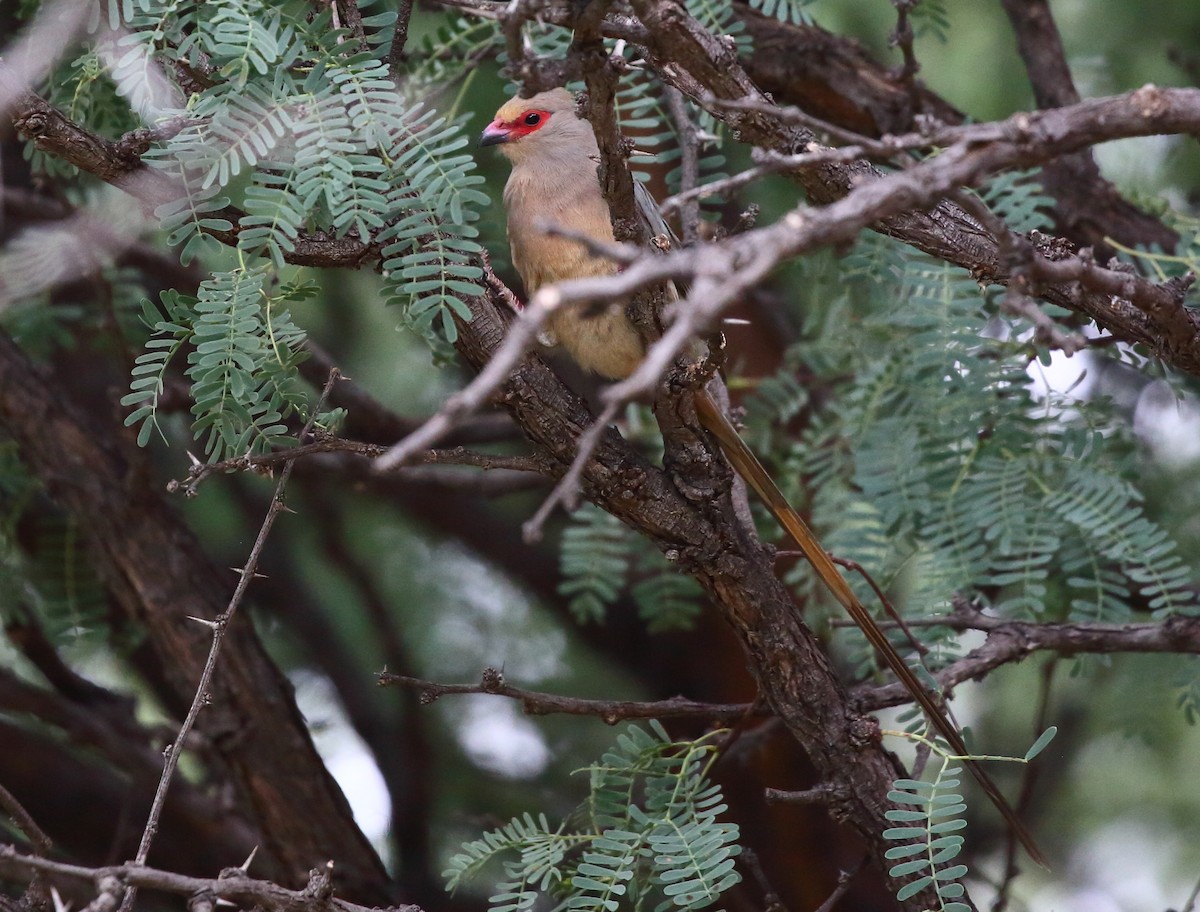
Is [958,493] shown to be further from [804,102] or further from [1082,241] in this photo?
[804,102]

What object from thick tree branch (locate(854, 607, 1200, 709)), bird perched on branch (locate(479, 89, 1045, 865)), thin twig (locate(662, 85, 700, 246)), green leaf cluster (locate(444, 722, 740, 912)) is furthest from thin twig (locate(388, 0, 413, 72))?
thick tree branch (locate(854, 607, 1200, 709))

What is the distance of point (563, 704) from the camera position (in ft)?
8.50

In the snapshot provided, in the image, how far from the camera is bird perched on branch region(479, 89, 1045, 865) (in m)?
2.70

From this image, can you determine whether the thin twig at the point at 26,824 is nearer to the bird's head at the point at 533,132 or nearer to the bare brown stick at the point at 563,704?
the bare brown stick at the point at 563,704

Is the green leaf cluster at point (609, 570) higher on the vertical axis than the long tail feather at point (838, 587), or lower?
lower

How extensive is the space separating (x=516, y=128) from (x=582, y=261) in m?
0.65

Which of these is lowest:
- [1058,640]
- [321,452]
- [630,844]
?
[630,844]

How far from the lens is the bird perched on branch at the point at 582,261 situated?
2695 mm

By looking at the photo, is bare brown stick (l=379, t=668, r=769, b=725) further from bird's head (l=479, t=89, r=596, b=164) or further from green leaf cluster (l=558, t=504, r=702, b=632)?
bird's head (l=479, t=89, r=596, b=164)

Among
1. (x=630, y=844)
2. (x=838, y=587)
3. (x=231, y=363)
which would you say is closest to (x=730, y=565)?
(x=838, y=587)

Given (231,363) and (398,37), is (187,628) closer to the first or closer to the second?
(231,363)

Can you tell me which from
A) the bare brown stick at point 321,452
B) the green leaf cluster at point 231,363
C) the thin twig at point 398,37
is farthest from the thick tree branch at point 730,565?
the thin twig at point 398,37

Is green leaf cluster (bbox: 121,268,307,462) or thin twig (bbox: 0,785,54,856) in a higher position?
green leaf cluster (bbox: 121,268,307,462)

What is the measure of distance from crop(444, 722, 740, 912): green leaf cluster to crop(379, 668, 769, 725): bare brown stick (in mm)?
64
